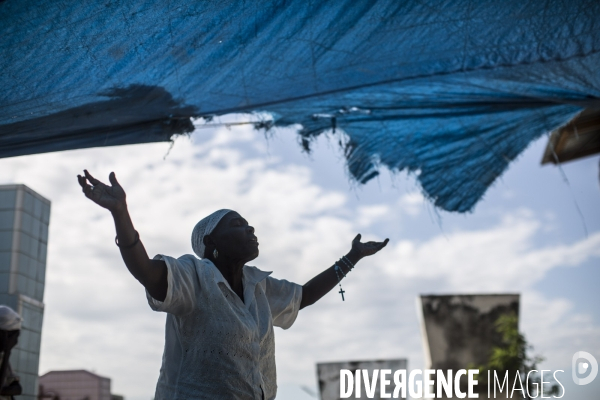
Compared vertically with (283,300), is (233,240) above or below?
above

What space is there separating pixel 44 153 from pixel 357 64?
4.52 feet

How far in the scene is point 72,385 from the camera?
5586mm

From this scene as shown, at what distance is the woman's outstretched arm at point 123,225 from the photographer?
89.2 inches

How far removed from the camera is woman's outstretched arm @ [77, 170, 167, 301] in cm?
227

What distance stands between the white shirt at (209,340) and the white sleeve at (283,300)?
0.87 ft

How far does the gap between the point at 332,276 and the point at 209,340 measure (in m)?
0.88

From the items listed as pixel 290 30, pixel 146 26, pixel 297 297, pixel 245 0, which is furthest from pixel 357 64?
pixel 297 297

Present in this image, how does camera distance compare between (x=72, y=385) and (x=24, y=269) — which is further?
(x=72, y=385)

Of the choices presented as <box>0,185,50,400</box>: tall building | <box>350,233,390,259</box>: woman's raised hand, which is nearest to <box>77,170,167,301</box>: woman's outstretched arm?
<box>350,233,390,259</box>: woman's raised hand

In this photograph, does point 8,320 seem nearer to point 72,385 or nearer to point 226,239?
point 72,385

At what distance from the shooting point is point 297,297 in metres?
3.20

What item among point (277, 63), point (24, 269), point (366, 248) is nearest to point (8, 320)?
point (24, 269)

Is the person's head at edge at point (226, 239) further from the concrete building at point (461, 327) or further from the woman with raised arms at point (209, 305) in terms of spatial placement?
the concrete building at point (461, 327)

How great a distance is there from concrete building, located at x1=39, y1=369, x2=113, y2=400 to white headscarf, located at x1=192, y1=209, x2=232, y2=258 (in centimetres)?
310
